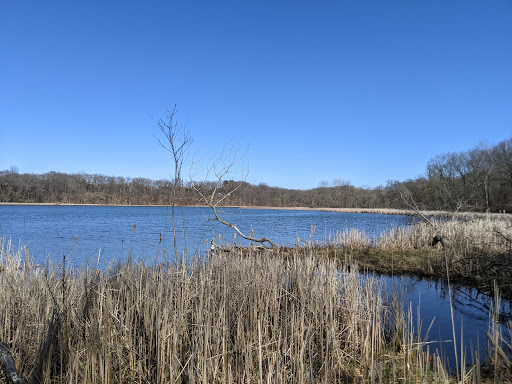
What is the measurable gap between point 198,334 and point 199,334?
3.7 inches

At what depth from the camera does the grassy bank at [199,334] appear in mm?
2385

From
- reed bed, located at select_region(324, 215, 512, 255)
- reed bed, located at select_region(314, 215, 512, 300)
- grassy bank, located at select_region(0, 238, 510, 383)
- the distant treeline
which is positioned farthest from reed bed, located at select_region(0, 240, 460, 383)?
the distant treeline

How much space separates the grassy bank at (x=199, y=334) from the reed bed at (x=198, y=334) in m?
0.01

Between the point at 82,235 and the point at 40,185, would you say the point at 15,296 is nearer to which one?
the point at 82,235

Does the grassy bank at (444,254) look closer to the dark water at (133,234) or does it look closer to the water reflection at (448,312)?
the water reflection at (448,312)

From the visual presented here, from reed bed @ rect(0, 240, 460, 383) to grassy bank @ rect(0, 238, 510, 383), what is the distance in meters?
0.01

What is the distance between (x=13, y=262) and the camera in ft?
14.9

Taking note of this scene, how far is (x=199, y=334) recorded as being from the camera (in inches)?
92.7

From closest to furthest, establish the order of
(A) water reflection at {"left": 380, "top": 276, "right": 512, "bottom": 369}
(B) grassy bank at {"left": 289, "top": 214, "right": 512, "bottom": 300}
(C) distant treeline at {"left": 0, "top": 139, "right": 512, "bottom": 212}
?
(A) water reflection at {"left": 380, "top": 276, "right": 512, "bottom": 369}
(B) grassy bank at {"left": 289, "top": 214, "right": 512, "bottom": 300}
(C) distant treeline at {"left": 0, "top": 139, "right": 512, "bottom": 212}

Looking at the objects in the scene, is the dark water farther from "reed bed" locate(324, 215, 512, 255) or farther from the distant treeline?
the distant treeline

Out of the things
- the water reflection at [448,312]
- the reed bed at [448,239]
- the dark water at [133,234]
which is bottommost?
the water reflection at [448,312]

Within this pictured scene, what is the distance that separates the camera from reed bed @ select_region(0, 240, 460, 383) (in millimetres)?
2385

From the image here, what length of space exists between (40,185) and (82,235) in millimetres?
53537

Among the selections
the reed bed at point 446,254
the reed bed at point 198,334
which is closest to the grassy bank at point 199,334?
the reed bed at point 198,334
